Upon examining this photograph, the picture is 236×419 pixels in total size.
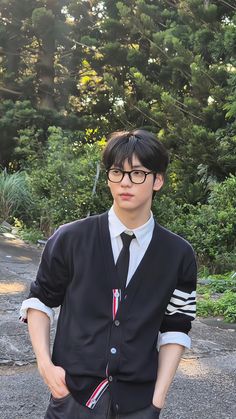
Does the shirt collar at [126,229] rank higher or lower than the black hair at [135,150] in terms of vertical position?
lower

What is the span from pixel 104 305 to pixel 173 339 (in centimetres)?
31

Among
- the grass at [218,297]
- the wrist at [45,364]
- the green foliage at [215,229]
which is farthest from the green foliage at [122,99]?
the wrist at [45,364]

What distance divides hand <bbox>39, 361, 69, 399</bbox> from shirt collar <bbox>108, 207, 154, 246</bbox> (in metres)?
0.48

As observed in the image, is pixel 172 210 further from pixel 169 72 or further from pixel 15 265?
pixel 169 72

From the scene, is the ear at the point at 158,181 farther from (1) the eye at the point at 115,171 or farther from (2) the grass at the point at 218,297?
(2) the grass at the point at 218,297

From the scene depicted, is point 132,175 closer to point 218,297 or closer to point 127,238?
point 127,238

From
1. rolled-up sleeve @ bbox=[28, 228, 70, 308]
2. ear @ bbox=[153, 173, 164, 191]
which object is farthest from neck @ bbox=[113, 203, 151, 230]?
rolled-up sleeve @ bbox=[28, 228, 70, 308]

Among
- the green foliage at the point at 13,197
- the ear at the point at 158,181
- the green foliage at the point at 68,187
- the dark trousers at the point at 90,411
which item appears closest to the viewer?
the dark trousers at the point at 90,411

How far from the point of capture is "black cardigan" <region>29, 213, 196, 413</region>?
174cm

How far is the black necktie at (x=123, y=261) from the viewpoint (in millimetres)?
1782

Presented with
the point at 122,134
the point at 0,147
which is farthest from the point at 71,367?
the point at 0,147

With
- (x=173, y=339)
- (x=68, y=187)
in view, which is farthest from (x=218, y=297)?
(x=173, y=339)

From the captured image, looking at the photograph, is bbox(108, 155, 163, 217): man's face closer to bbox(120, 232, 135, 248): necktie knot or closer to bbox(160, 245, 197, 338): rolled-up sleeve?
bbox(120, 232, 135, 248): necktie knot

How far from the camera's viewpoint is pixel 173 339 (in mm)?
1891
